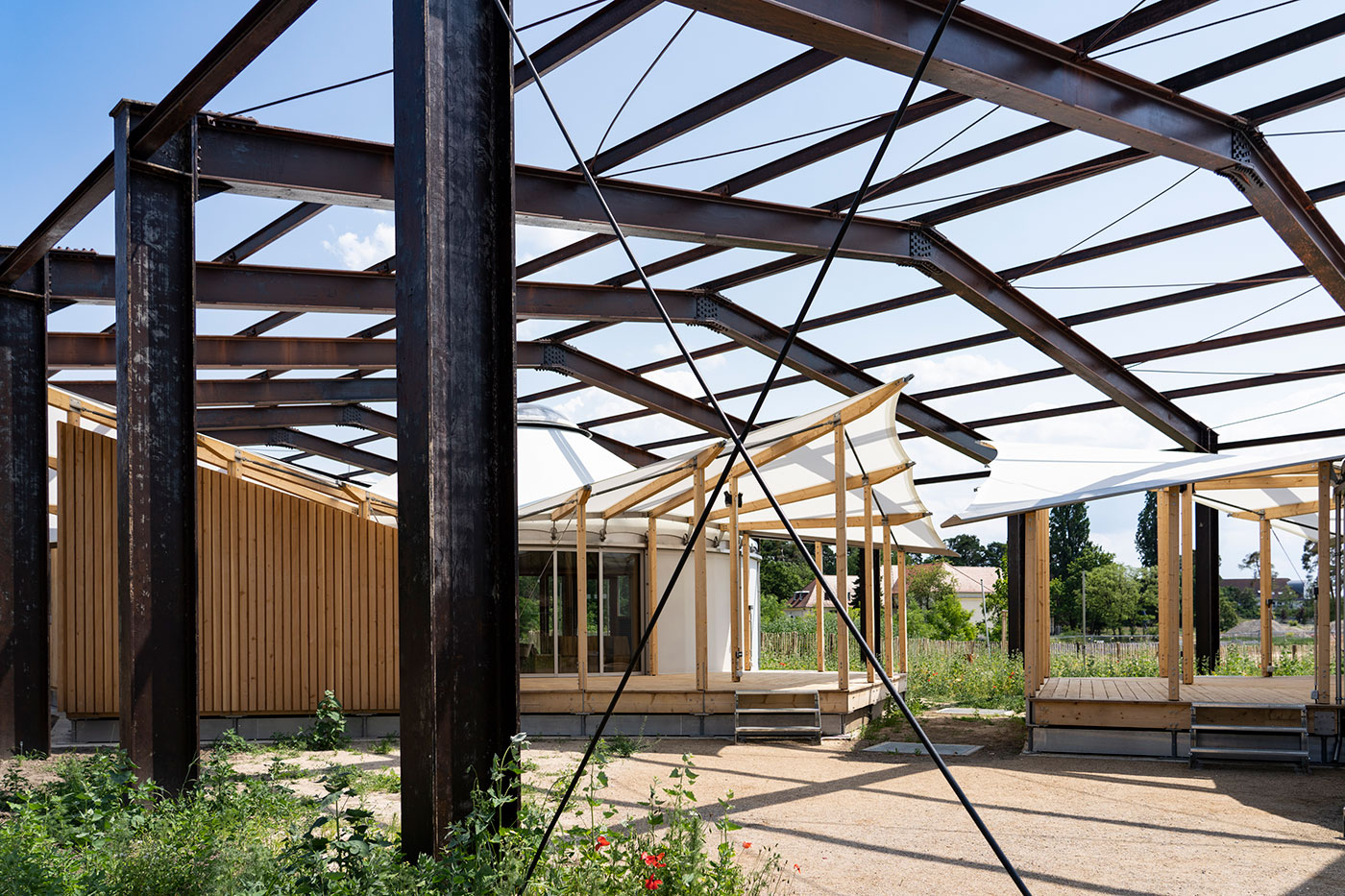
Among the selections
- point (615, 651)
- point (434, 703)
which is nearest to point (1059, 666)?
point (615, 651)

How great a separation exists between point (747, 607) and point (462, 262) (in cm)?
1586

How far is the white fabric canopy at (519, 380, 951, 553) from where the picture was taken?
1079 centimetres

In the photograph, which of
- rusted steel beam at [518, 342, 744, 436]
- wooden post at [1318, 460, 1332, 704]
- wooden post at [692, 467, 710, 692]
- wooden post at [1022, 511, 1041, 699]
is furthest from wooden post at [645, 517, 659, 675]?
wooden post at [1318, 460, 1332, 704]

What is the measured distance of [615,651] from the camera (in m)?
14.5

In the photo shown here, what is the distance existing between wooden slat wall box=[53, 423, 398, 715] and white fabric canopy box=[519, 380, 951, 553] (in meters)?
2.43

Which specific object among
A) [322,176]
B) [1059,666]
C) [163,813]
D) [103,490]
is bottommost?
[1059,666]

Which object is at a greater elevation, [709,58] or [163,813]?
[709,58]

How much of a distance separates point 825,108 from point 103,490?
8.67 m

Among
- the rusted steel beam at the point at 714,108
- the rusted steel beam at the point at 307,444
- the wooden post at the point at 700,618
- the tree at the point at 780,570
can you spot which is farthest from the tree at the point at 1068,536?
the rusted steel beam at the point at 714,108

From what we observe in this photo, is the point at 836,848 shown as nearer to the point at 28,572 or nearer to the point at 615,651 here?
the point at 28,572

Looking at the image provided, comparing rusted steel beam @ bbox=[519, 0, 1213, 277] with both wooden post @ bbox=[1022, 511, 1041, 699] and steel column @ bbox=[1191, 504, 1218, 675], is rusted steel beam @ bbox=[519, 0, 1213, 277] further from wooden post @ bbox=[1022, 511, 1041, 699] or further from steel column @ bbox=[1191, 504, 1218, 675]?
steel column @ bbox=[1191, 504, 1218, 675]

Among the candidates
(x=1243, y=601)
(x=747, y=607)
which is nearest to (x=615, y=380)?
(x=747, y=607)

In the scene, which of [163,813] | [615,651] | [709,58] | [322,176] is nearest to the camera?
[163,813]

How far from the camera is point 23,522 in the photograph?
28.8 feet
